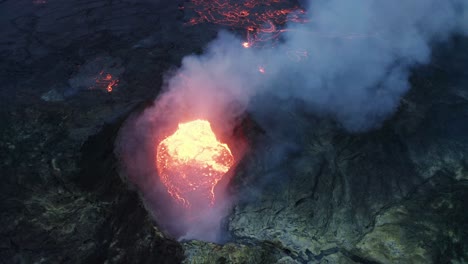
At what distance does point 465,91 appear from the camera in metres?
9.21

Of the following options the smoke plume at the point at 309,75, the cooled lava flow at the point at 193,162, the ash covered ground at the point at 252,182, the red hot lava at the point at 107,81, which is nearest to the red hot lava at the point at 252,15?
the smoke plume at the point at 309,75

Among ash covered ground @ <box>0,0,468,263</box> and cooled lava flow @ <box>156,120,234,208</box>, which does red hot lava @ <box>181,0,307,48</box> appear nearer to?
ash covered ground @ <box>0,0,468,263</box>

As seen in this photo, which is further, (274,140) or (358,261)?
(274,140)

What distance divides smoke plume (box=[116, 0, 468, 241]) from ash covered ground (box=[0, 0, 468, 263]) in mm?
362

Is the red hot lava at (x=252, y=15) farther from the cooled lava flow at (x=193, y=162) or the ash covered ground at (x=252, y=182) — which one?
the cooled lava flow at (x=193, y=162)

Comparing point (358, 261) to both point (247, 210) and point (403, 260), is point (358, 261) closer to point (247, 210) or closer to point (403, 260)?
point (403, 260)

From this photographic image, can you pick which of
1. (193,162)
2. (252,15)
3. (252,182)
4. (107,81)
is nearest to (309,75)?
(252,182)

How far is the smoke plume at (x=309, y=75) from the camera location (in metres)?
8.05

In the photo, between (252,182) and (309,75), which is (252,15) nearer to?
(309,75)

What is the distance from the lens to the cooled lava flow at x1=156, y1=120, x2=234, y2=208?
6953 millimetres

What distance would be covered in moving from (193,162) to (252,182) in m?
1.40

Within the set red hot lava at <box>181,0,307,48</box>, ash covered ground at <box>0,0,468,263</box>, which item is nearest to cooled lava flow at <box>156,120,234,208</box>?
ash covered ground at <box>0,0,468,263</box>

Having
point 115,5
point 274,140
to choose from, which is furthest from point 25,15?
point 274,140

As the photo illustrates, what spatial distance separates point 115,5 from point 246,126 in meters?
7.89
